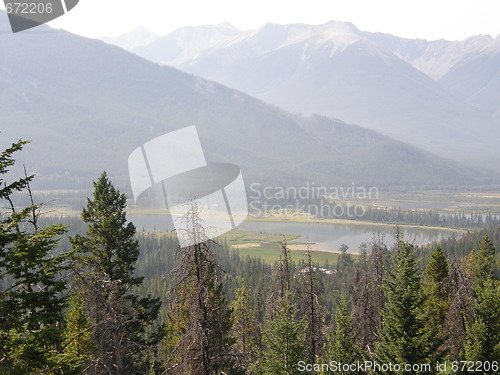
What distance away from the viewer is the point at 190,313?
1231 centimetres

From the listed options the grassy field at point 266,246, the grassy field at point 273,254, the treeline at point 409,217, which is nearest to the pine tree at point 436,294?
the grassy field at point 266,246

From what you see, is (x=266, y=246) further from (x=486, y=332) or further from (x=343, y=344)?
(x=486, y=332)

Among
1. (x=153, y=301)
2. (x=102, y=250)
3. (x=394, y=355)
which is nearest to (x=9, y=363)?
(x=102, y=250)

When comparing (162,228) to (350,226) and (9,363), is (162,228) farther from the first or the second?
(9,363)

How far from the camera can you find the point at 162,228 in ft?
506

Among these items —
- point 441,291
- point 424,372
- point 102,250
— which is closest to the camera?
point 424,372

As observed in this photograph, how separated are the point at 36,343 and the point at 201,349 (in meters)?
3.70

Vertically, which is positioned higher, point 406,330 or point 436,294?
point 406,330

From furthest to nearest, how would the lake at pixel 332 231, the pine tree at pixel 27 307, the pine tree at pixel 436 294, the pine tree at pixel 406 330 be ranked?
the lake at pixel 332 231 < the pine tree at pixel 436 294 < the pine tree at pixel 406 330 < the pine tree at pixel 27 307

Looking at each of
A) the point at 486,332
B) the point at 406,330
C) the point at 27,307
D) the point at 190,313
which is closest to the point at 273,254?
the point at 486,332

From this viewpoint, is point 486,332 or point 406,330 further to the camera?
point 486,332

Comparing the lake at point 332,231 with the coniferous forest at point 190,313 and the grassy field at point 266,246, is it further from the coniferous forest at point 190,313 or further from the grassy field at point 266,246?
the coniferous forest at point 190,313

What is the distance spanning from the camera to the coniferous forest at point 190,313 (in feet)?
36.1

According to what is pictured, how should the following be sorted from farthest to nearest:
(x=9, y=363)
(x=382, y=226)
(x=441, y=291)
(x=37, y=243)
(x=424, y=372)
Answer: (x=382, y=226) < (x=441, y=291) < (x=424, y=372) < (x=37, y=243) < (x=9, y=363)
